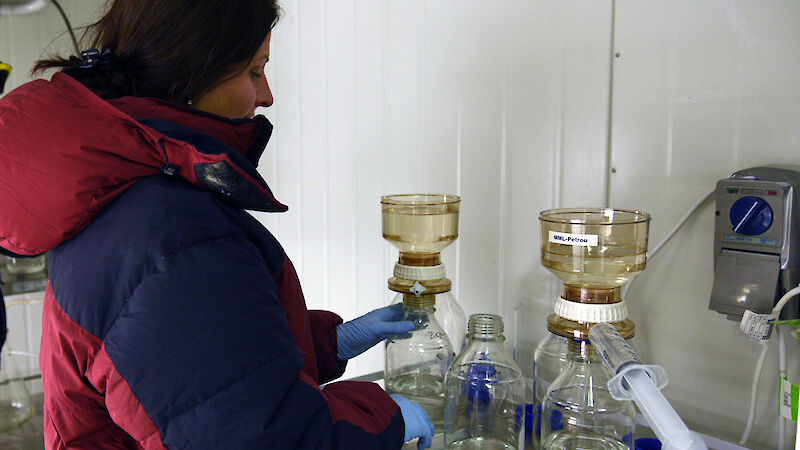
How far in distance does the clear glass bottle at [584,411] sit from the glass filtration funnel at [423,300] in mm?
285

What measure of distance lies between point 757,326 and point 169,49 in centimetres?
109

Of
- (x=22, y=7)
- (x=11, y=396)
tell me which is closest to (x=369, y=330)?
(x=11, y=396)

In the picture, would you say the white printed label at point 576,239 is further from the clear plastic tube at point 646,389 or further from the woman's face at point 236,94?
the woman's face at point 236,94

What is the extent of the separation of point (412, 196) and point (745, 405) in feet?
2.78

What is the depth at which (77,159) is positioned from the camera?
2.56 ft

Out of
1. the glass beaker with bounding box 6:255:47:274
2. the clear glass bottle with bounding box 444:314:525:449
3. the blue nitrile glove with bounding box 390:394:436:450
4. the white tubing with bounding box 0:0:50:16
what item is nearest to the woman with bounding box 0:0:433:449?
the blue nitrile glove with bounding box 390:394:436:450

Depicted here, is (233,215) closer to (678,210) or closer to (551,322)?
(551,322)

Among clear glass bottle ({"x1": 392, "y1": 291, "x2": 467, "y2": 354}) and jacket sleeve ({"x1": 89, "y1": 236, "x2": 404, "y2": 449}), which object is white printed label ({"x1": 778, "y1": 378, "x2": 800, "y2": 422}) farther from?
jacket sleeve ({"x1": 89, "y1": 236, "x2": 404, "y2": 449})

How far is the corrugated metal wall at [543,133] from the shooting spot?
46.6 inches

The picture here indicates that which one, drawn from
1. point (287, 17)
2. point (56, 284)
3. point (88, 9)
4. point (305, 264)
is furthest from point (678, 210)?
point (88, 9)

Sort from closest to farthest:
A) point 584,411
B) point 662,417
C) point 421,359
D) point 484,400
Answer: point 662,417 < point 584,411 < point 484,400 < point 421,359

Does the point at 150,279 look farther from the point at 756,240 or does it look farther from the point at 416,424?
the point at 756,240

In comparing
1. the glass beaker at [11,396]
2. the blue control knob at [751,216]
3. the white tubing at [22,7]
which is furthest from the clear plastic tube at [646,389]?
the white tubing at [22,7]

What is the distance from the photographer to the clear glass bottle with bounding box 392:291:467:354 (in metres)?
1.47
